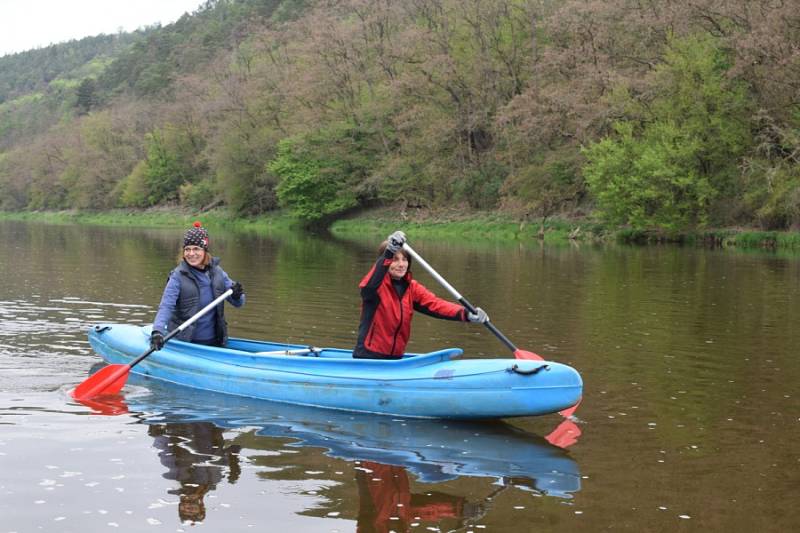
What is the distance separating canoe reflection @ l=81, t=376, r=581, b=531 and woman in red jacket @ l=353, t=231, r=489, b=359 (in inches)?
31.5

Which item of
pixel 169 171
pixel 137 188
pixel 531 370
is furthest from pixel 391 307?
pixel 137 188

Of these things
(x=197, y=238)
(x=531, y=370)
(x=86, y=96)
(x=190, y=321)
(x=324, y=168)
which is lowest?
(x=531, y=370)

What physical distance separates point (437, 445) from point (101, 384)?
4.12 metres

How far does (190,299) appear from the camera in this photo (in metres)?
11.3

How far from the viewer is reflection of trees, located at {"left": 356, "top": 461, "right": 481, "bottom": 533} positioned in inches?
255

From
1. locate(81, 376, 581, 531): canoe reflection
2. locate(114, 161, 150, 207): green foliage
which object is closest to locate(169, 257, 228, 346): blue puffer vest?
locate(81, 376, 581, 531): canoe reflection

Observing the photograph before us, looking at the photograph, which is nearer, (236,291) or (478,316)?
(478,316)

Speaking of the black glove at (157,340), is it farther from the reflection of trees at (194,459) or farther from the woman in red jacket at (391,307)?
the woman in red jacket at (391,307)

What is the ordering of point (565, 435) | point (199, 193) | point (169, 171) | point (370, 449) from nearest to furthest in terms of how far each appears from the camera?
point (370, 449), point (565, 435), point (199, 193), point (169, 171)

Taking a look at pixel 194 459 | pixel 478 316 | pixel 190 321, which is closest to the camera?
pixel 194 459

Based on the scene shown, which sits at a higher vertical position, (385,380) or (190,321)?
(190,321)

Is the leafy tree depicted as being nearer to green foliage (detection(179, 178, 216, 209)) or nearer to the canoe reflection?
green foliage (detection(179, 178, 216, 209))

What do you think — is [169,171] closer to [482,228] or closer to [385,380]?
[482,228]

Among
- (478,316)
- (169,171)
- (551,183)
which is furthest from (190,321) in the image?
(169,171)
